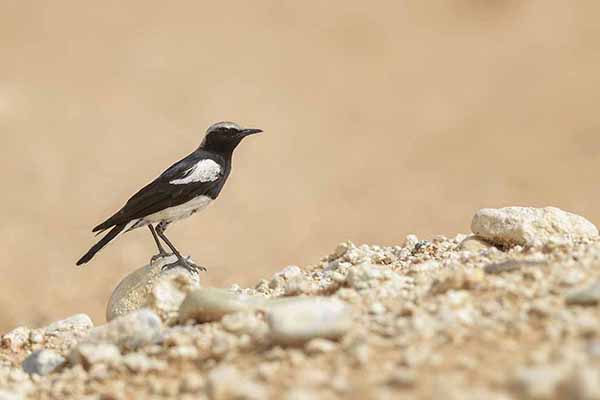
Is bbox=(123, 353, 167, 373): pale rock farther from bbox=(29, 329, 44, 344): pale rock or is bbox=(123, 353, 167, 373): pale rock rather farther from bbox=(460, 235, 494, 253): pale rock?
bbox=(460, 235, 494, 253): pale rock

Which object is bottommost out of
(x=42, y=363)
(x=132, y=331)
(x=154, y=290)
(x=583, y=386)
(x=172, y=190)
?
(x=583, y=386)

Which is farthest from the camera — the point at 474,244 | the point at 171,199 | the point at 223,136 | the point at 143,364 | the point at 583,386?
the point at 223,136

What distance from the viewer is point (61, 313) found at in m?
16.2

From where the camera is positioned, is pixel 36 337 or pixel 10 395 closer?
pixel 10 395

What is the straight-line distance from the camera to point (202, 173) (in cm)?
754

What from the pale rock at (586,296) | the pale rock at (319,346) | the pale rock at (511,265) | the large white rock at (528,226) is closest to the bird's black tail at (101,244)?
the large white rock at (528,226)

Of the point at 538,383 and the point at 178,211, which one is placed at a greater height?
the point at 178,211

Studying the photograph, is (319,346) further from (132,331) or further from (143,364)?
(132,331)

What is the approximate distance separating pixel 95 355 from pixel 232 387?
4.73ft

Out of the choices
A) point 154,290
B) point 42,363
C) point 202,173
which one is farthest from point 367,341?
point 202,173

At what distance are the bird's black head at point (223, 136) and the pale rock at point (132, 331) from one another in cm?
309

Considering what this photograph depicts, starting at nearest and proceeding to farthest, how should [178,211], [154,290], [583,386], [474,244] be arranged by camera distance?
[583,386]
[154,290]
[474,244]
[178,211]

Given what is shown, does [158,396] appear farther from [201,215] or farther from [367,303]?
[201,215]

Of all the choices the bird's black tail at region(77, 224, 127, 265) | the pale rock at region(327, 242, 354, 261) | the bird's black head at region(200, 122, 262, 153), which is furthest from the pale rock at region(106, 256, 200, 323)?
the pale rock at region(327, 242, 354, 261)
